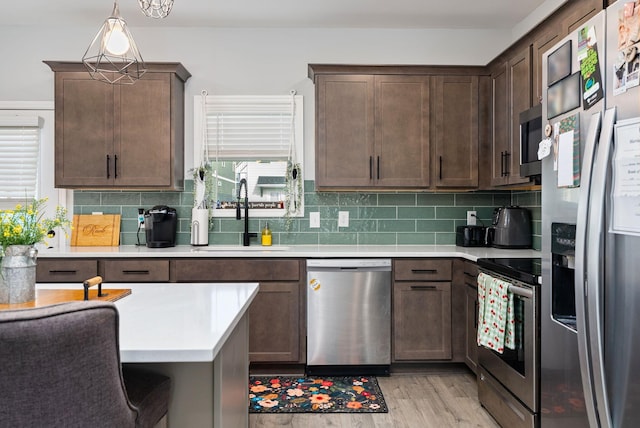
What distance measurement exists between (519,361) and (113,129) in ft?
10.4

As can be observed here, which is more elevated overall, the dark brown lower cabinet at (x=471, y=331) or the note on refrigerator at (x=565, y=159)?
the note on refrigerator at (x=565, y=159)

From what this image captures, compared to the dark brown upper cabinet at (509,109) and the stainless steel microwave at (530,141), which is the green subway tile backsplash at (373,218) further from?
the stainless steel microwave at (530,141)

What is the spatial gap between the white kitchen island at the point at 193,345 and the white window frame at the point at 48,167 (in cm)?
230

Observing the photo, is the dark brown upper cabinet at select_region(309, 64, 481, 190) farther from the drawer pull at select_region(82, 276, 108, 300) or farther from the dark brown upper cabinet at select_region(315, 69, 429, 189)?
the drawer pull at select_region(82, 276, 108, 300)

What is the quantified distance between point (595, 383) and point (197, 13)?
11.4 feet

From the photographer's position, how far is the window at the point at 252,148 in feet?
12.6

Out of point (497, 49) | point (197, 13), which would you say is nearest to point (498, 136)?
point (497, 49)

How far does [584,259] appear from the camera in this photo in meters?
1.55

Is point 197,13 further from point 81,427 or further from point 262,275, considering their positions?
point 81,427

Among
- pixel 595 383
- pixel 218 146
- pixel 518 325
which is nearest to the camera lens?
pixel 595 383

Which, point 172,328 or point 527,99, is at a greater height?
point 527,99

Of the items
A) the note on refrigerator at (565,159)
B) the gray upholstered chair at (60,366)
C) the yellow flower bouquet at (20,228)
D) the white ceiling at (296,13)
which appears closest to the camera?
the gray upholstered chair at (60,366)

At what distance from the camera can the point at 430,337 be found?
3324mm

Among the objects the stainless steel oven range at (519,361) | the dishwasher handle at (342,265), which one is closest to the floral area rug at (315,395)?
the stainless steel oven range at (519,361)
